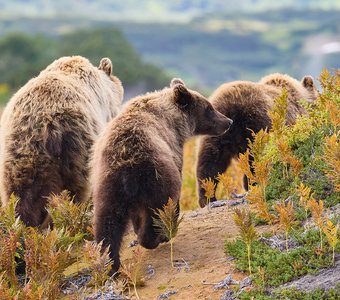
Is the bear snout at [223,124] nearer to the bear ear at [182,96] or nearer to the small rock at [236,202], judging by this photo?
the bear ear at [182,96]

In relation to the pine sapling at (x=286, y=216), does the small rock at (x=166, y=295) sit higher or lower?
lower

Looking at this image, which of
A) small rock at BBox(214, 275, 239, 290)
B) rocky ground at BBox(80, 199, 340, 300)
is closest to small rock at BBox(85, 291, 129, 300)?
rocky ground at BBox(80, 199, 340, 300)

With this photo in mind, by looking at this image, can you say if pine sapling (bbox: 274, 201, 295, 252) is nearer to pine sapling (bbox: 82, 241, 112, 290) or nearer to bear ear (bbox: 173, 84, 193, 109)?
pine sapling (bbox: 82, 241, 112, 290)

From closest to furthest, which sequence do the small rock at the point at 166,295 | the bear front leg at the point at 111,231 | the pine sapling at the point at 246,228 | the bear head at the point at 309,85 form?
the pine sapling at the point at 246,228 → the small rock at the point at 166,295 → the bear front leg at the point at 111,231 → the bear head at the point at 309,85

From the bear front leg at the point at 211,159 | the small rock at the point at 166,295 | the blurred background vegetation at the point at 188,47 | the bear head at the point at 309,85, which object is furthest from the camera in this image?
the blurred background vegetation at the point at 188,47

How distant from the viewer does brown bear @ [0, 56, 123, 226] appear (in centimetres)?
884

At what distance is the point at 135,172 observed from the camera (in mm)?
7941

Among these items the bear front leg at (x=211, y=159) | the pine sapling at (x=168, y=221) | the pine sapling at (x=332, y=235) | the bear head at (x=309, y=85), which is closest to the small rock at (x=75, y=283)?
the pine sapling at (x=168, y=221)

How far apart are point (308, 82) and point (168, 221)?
18.5ft

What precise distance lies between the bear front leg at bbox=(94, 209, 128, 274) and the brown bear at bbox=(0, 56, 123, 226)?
3.90 ft

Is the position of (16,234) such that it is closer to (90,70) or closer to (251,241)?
(251,241)

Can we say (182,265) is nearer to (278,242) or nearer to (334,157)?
Answer: (278,242)

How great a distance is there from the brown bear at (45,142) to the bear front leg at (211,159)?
1566 mm

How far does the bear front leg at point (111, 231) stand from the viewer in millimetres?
7788
